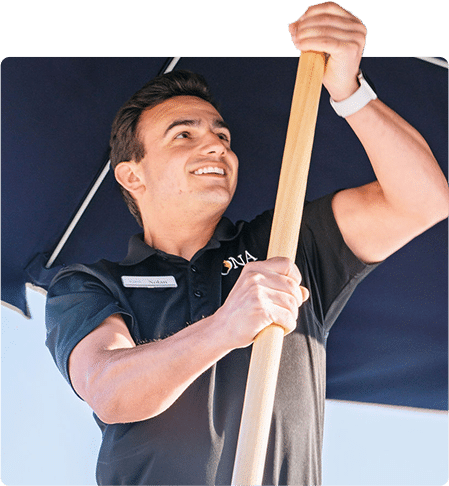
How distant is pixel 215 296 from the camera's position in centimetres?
166

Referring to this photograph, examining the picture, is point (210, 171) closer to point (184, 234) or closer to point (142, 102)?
point (184, 234)

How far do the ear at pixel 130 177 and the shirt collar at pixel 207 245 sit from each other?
0.72ft

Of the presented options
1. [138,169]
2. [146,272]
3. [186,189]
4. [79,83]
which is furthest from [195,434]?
[79,83]

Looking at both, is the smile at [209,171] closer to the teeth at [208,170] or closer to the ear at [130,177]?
the teeth at [208,170]

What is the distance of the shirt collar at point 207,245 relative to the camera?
5.83ft

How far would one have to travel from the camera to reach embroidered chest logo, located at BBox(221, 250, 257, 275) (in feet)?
5.62

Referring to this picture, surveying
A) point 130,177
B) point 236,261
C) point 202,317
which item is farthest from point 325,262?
point 130,177

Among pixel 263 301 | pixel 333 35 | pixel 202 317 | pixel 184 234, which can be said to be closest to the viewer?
pixel 263 301

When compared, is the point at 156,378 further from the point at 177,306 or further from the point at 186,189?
the point at 186,189

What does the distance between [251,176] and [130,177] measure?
17.1 inches

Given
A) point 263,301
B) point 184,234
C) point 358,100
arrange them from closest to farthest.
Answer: point 263,301 → point 358,100 → point 184,234

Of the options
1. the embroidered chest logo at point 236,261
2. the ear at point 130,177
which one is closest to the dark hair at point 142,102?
the ear at point 130,177

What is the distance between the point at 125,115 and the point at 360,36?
0.94 metres

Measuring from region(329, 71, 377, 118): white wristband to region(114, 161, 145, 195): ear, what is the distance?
0.76 meters
